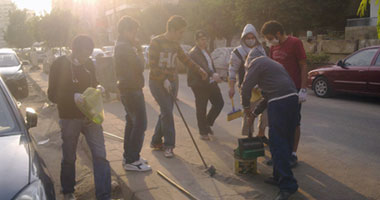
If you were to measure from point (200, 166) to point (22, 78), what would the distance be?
9.83 meters

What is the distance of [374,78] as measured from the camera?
10070 mm

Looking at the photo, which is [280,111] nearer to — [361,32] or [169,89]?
[169,89]

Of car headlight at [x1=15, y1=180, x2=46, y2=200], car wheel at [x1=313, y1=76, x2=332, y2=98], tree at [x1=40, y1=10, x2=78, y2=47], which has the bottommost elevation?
car wheel at [x1=313, y1=76, x2=332, y2=98]

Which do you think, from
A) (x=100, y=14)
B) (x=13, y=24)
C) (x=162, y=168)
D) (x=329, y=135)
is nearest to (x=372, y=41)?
(x=329, y=135)

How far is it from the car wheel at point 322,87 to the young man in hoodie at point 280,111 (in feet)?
26.8

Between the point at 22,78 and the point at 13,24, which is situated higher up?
the point at 13,24

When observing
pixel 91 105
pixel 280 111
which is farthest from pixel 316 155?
pixel 91 105

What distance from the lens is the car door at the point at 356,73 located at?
10375mm

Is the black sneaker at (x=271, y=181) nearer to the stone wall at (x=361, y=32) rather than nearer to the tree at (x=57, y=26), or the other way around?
the tree at (x=57, y=26)

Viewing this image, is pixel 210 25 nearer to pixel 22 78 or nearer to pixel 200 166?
pixel 22 78

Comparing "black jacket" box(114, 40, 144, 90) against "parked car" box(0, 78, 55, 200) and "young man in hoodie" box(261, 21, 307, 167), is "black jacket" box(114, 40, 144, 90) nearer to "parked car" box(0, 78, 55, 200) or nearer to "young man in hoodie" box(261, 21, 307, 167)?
"parked car" box(0, 78, 55, 200)

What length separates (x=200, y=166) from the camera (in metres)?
5.21

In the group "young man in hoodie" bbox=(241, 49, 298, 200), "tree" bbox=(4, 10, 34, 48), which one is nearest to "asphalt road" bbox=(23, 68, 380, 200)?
"young man in hoodie" bbox=(241, 49, 298, 200)

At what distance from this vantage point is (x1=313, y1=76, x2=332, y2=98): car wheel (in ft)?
38.1
